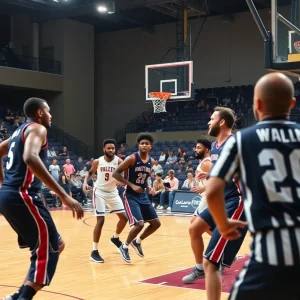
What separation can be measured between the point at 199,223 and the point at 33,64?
21.1 m

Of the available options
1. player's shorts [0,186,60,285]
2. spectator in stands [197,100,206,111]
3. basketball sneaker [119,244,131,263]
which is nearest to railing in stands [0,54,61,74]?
spectator in stands [197,100,206,111]

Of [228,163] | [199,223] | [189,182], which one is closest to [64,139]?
[189,182]

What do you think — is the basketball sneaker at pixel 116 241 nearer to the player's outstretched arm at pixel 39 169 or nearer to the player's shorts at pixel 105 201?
the player's shorts at pixel 105 201

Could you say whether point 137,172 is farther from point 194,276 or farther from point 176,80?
point 176,80

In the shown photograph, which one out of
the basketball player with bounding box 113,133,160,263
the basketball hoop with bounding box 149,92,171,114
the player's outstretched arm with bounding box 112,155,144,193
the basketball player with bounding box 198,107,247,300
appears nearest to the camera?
the basketball player with bounding box 198,107,247,300

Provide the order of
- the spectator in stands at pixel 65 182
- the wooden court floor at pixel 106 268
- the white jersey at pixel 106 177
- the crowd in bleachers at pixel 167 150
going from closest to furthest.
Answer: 1. the wooden court floor at pixel 106 268
2. the white jersey at pixel 106 177
3. the crowd in bleachers at pixel 167 150
4. the spectator in stands at pixel 65 182

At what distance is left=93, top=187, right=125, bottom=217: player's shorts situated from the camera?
8242 mm

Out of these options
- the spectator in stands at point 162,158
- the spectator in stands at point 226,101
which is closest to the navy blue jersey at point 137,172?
the spectator in stands at point 162,158

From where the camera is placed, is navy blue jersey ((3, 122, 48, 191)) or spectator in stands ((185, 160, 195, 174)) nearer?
navy blue jersey ((3, 122, 48, 191))

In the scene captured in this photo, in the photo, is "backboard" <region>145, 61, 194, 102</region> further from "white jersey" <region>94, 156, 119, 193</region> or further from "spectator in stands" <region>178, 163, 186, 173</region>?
"white jersey" <region>94, 156, 119, 193</region>

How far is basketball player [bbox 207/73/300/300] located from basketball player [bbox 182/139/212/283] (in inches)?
122

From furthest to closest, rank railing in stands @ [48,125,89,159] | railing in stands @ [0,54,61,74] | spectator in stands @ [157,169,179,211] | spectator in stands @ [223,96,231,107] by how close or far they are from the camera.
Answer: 1. railing in stands @ [48,125,89,159]
2. railing in stands @ [0,54,61,74]
3. spectator in stands @ [223,96,231,107]
4. spectator in stands @ [157,169,179,211]

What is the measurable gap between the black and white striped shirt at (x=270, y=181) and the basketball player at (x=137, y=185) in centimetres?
506

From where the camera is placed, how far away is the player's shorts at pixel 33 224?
14.1 ft
